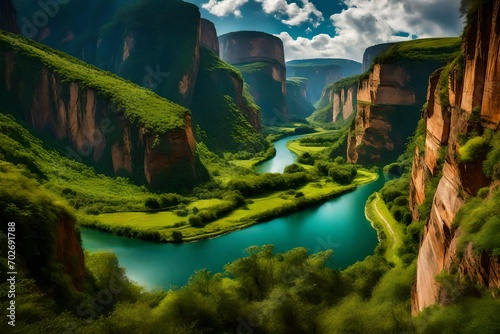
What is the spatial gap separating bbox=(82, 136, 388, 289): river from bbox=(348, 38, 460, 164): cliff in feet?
111

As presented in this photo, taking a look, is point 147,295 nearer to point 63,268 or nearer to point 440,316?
point 63,268

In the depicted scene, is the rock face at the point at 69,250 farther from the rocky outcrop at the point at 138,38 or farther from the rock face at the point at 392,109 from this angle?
the rocky outcrop at the point at 138,38

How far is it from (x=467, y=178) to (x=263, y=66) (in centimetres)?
16994

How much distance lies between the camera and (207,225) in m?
42.7

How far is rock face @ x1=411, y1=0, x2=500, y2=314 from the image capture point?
43.0 ft

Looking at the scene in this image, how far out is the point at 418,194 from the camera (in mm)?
35219

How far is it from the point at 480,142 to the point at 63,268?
2048cm

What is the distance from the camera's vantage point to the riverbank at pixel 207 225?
132 feet

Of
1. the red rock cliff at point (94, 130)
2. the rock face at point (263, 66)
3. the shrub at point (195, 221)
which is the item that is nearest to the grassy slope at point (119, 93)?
the red rock cliff at point (94, 130)

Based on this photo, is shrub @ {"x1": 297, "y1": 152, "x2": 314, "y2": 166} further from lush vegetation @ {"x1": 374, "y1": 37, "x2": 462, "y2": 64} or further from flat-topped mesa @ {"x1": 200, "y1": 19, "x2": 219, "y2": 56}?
flat-topped mesa @ {"x1": 200, "y1": 19, "x2": 219, "y2": 56}

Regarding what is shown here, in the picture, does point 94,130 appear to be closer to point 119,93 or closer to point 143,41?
point 119,93

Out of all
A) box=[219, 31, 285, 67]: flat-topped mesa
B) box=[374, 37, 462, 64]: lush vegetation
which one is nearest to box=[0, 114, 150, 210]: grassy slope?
box=[374, 37, 462, 64]: lush vegetation

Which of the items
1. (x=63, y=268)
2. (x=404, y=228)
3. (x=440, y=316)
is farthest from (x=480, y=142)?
(x=404, y=228)

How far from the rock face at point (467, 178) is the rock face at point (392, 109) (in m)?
57.4
